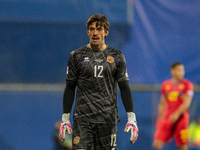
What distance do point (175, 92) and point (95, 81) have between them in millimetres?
4499

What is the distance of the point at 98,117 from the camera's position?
4.40 meters

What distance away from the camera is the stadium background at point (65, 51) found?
732 centimetres

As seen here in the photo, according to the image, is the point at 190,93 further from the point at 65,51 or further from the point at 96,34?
the point at 96,34

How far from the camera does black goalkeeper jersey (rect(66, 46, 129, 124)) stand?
14.4 ft

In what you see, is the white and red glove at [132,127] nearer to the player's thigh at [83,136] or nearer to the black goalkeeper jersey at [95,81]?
the black goalkeeper jersey at [95,81]

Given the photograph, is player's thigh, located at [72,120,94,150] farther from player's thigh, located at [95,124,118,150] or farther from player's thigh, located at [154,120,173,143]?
player's thigh, located at [154,120,173,143]

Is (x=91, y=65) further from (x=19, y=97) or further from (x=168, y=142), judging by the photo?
(x=168, y=142)

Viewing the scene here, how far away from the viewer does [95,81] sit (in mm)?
4395

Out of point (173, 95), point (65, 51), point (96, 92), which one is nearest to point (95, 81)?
point (96, 92)

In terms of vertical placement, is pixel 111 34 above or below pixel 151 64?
above

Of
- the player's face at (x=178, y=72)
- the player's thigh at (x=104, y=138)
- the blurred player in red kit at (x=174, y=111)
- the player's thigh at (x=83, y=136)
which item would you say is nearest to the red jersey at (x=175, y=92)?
the blurred player in red kit at (x=174, y=111)

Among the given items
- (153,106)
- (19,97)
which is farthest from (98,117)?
(153,106)

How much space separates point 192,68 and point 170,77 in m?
0.48

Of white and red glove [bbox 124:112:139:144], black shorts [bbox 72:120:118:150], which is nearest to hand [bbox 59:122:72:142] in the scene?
black shorts [bbox 72:120:118:150]
